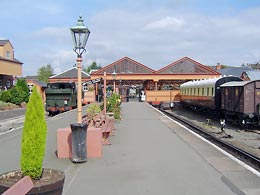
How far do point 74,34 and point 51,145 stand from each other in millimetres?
4218

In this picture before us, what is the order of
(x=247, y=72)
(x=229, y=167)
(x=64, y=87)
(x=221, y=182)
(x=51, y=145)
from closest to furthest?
(x=221, y=182) → (x=229, y=167) → (x=51, y=145) → (x=64, y=87) → (x=247, y=72)

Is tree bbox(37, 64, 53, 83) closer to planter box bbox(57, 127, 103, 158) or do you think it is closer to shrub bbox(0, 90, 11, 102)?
shrub bbox(0, 90, 11, 102)

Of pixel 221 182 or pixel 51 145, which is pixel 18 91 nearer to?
pixel 51 145

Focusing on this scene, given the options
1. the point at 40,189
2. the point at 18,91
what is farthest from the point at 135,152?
the point at 18,91

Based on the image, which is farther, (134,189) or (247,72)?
(247,72)

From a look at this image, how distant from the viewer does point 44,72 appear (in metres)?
132

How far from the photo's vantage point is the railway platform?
696 centimetres

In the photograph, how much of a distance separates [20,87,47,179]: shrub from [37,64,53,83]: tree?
122813 millimetres

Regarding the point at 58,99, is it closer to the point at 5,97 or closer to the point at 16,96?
the point at 16,96

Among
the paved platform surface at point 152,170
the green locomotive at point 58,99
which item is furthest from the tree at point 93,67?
the paved platform surface at point 152,170

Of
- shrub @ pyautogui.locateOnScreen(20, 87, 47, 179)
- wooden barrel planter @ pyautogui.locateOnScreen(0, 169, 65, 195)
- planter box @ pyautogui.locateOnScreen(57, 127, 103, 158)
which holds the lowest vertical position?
planter box @ pyautogui.locateOnScreen(57, 127, 103, 158)

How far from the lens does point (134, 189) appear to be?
272 inches

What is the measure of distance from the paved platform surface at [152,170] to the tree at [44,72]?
11701cm

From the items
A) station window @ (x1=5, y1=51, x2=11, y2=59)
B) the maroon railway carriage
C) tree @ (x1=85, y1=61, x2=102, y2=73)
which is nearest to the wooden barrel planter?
the maroon railway carriage
